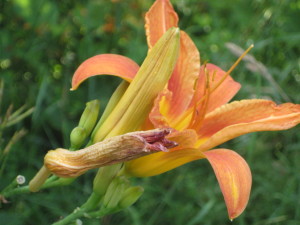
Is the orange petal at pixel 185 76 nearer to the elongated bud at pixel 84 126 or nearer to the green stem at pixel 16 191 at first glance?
the elongated bud at pixel 84 126

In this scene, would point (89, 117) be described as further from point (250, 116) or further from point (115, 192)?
point (250, 116)

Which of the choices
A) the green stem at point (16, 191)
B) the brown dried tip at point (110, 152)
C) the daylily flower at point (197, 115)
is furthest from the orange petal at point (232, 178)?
the green stem at point (16, 191)

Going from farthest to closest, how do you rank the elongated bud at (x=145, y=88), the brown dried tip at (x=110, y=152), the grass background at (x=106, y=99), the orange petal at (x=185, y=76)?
the grass background at (x=106, y=99)
the orange petal at (x=185, y=76)
the elongated bud at (x=145, y=88)
the brown dried tip at (x=110, y=152)

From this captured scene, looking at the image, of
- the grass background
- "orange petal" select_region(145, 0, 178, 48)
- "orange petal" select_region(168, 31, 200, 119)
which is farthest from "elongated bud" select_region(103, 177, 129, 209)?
the grass background

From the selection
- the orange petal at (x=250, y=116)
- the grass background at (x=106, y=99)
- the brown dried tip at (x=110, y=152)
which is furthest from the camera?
the grass background at (x=106, y=99)

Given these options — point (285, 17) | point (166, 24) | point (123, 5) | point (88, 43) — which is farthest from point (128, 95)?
point (285, 17)

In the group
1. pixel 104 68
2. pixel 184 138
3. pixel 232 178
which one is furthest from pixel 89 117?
pixel 232 178

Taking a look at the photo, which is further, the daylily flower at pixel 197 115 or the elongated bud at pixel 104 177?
the elongated bud at pixel 104 177
